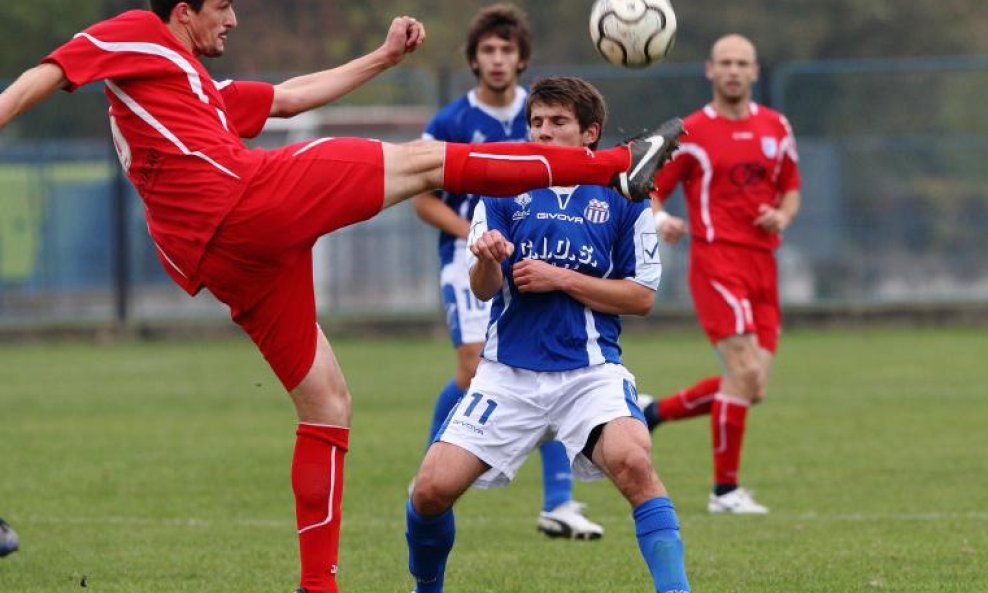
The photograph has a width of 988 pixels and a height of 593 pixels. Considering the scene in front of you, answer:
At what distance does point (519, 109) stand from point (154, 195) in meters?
3.18

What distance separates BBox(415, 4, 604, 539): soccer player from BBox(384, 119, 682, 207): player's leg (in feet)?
8.62

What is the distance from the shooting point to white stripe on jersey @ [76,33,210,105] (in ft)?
17.9

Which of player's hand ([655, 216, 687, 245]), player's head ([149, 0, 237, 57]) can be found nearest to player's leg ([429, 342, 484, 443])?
player's hand ([655, 216, 687, 245])

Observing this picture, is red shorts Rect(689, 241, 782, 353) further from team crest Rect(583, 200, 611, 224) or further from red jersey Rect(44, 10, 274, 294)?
red jersey Rect(44, 10, 274, 294)

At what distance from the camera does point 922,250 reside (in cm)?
1936

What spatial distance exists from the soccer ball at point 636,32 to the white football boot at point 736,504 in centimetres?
259

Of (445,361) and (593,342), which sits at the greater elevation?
(593,342)

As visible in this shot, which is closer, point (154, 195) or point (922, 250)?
point (154, 195)

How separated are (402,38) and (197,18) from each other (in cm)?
81

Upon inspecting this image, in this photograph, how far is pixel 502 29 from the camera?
834 cm

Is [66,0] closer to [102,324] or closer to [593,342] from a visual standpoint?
[102,324]

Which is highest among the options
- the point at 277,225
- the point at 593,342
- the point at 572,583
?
the point at 277,225

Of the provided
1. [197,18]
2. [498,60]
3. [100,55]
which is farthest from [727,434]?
[100,55]

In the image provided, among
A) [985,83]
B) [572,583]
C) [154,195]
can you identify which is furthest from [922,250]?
[154,195]
